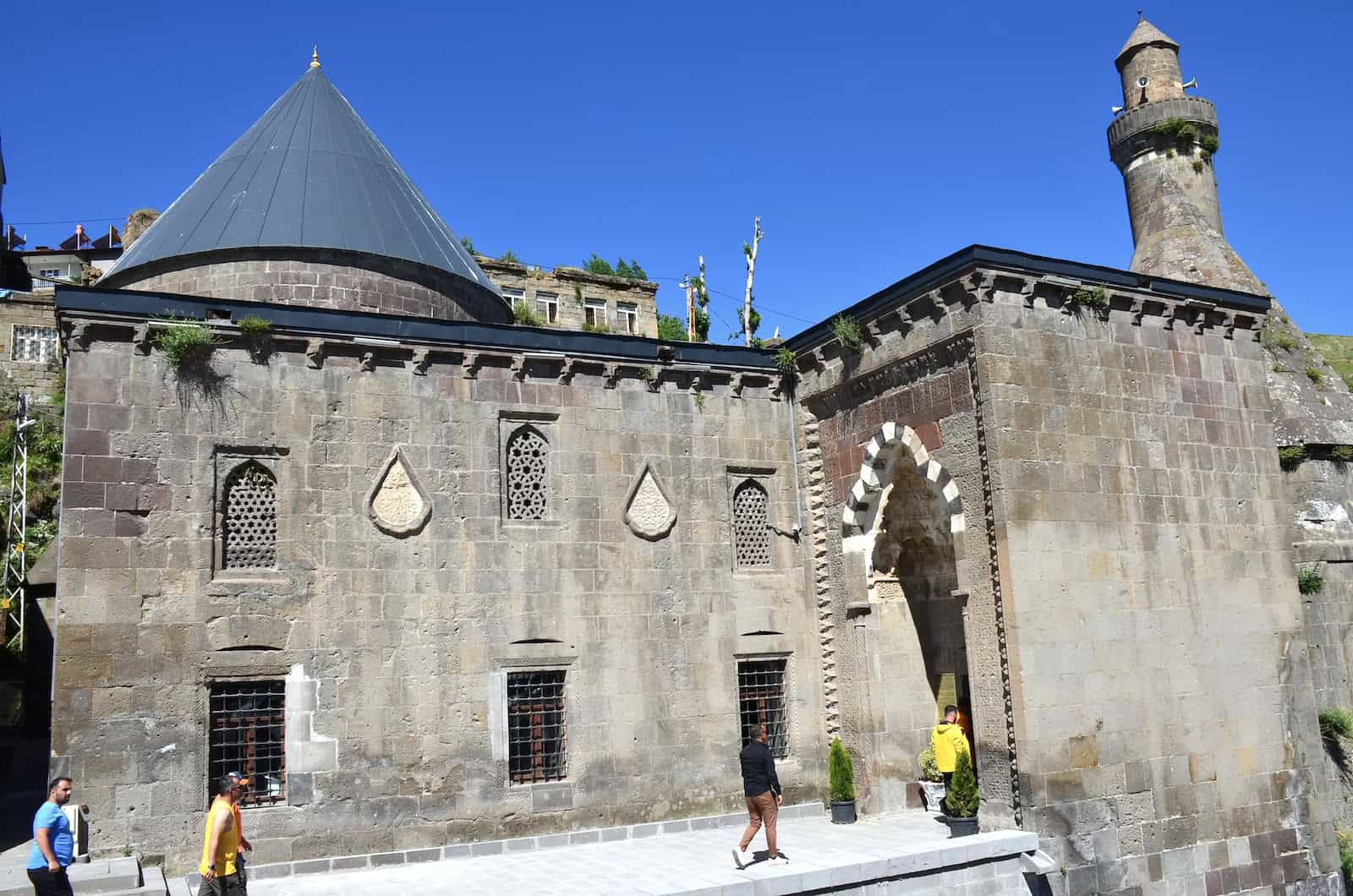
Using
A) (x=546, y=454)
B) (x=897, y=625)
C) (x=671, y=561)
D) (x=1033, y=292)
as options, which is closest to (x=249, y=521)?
(x=546, y=454)

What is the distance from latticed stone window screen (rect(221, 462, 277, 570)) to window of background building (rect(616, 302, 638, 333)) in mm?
30761

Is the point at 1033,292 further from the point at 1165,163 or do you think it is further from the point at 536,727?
the point at 1165,163

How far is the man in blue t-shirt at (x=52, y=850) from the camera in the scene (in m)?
8.96

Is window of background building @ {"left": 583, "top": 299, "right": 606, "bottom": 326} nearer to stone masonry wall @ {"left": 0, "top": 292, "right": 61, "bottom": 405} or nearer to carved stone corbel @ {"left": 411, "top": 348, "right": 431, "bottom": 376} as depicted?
stone masonry wall @ {"left": 0, "top": 292, "right": 61, "bottom": 405}

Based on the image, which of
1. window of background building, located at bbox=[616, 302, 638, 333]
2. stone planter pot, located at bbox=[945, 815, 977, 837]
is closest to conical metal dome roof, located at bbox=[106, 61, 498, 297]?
stone planter pot, located at bbox=[945, 815, 977, 837]

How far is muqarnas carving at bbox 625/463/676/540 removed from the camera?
1530 centimetres

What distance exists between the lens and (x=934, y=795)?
1468 cm

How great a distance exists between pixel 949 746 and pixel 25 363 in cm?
3472

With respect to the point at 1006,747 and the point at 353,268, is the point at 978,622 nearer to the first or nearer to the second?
the point at 1006,747

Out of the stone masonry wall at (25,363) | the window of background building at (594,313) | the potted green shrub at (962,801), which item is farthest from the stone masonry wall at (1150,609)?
the stone masonry wall at (25,363)

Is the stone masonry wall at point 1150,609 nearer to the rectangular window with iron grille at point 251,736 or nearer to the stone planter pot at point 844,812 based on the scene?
the stone planter pot at point 844,812

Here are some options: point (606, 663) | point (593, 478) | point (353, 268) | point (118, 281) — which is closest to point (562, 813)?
point (606, 663)

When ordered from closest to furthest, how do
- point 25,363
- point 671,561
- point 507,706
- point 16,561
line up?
1. point 507,706
2. point 671,561
3. point 16,561
4. point 25,363

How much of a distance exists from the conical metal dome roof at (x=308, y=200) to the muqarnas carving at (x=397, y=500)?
4479 mm
